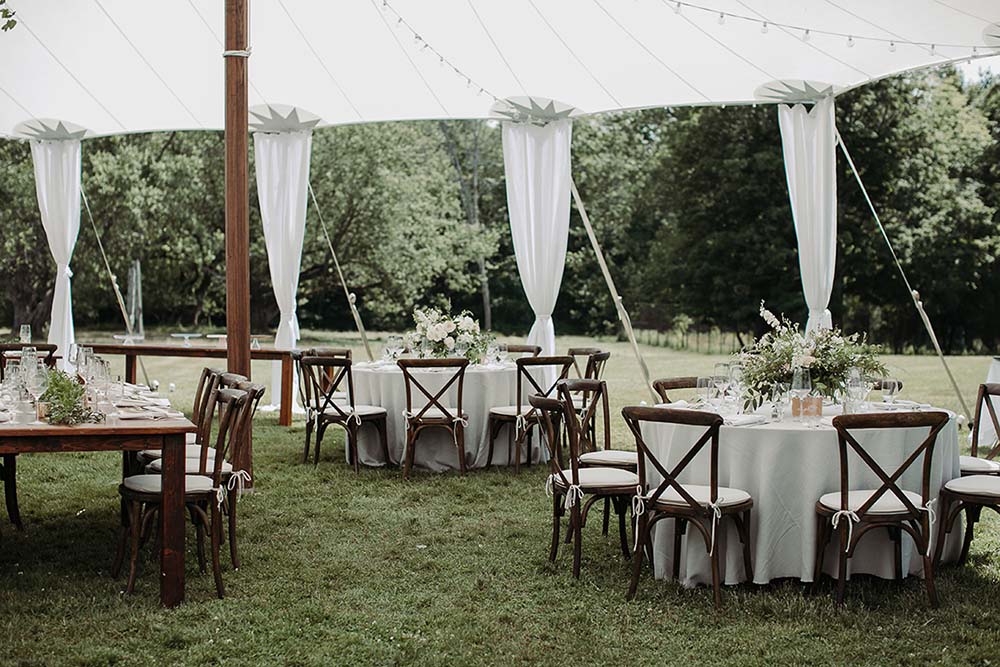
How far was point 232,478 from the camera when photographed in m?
4.81

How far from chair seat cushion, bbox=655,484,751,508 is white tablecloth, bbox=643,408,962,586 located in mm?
90

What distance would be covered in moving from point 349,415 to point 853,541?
12.9 ft

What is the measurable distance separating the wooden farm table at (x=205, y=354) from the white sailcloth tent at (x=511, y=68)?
1.46 feet

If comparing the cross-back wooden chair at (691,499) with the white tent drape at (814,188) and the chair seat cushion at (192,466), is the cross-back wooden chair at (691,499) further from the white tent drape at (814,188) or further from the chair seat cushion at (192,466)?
the white tent drape at (814,188)

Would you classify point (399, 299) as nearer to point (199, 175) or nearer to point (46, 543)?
point (199, 175)

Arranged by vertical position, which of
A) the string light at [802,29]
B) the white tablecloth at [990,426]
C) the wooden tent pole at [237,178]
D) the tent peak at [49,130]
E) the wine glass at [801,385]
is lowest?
the white tablecloth at [990,426]

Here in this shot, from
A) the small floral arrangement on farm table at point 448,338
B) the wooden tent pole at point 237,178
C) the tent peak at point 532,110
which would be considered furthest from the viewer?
the tent peak at point 532,110

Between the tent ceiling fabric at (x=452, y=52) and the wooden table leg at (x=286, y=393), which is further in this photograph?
the wooden table leg at (x=286, y=393)

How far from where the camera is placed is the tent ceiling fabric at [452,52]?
23.6ft

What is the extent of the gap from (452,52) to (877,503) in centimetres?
530

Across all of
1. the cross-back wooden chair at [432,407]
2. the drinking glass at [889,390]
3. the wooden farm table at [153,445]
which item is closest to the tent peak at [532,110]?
the cross-back wooden chair at [432,407]

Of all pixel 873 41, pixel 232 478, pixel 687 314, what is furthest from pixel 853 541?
pixel 687 314

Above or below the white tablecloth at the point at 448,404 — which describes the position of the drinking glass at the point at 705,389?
above

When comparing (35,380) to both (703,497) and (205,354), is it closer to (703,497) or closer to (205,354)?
(703,497)
